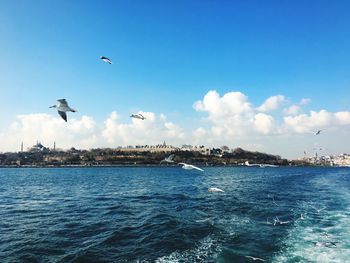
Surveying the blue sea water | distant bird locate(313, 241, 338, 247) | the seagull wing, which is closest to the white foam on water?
the blue sea water

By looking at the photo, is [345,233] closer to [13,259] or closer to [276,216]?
[276,216]

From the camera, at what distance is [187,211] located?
86.7 feet

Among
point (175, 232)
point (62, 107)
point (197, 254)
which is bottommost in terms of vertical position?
point (197, 254)

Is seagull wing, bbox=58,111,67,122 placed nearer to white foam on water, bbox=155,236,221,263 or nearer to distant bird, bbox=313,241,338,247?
white foam on water, bbox=155,236,221,263

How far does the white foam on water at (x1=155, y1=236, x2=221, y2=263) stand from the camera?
14.5 m

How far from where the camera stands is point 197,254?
15281 mm

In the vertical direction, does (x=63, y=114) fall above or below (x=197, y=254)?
above

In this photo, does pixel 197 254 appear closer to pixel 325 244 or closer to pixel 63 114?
pixel 325 244

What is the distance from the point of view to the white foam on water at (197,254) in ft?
47.6

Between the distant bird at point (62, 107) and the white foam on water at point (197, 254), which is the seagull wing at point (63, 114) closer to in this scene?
the distant bird at point (62, 107)

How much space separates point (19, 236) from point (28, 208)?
11289 mm

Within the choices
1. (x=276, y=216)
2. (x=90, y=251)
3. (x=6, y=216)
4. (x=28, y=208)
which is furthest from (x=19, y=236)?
(x=276, y=216)

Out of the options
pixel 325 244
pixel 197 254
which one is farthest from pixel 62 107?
pixel 325 244

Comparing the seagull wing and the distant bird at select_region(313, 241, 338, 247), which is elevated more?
the seagull wing
